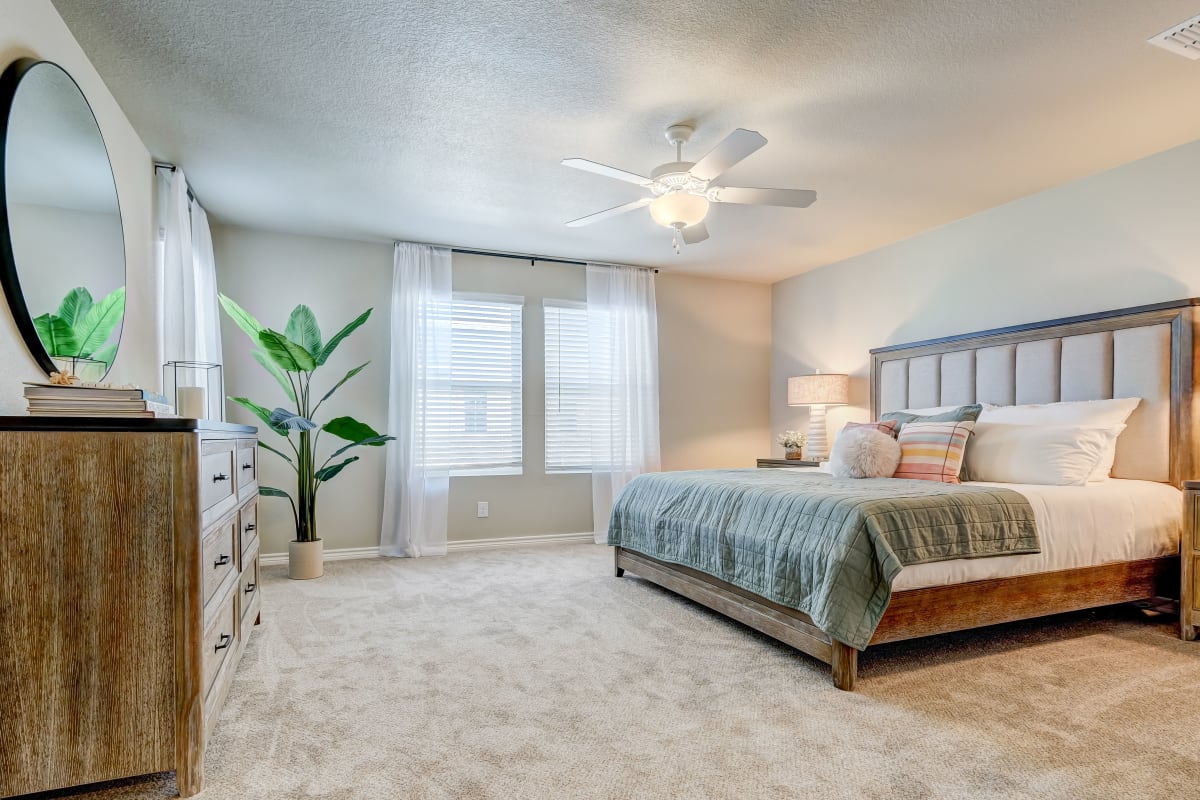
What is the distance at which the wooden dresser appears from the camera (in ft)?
4.91

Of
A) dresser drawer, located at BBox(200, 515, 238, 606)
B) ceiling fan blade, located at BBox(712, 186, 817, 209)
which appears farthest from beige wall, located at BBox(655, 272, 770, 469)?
dresser drawer, located at BBox(200, 515, 238, 606)

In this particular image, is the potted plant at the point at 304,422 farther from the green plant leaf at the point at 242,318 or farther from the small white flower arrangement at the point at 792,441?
the small white flower arrangement at the point at 792,441

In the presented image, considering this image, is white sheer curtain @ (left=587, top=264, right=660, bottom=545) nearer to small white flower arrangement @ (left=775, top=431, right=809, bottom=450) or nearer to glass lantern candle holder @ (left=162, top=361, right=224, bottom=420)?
small white flower arrangement @ (left=775, top=431, right=809, bottom=450)

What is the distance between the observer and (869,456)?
3545 mm

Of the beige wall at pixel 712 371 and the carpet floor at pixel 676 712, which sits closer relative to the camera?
the carpet floor at pixel 676 712

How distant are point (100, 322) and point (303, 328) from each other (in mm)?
1757

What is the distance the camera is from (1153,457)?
329 centimetres

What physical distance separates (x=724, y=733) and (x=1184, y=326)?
3104 mm

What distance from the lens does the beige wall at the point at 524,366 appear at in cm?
462

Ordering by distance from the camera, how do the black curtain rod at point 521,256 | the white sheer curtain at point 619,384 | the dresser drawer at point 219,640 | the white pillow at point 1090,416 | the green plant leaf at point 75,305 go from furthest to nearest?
the white sheer curtain at point 619,384, the black curtain rod at point 521,256, the white pillow at point 1090,416, the green plant leaf at point 75,305, the dresser drawer at point 219,640

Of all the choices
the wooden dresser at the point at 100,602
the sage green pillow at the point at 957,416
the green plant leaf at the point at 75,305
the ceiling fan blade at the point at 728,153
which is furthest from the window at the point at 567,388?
the wooden dresser at the point at 100,602

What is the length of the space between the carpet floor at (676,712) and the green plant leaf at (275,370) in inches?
65.2

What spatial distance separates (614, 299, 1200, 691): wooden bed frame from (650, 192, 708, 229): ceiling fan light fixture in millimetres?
1717

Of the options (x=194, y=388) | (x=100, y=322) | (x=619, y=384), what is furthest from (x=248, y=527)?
(x=619, y=384)
